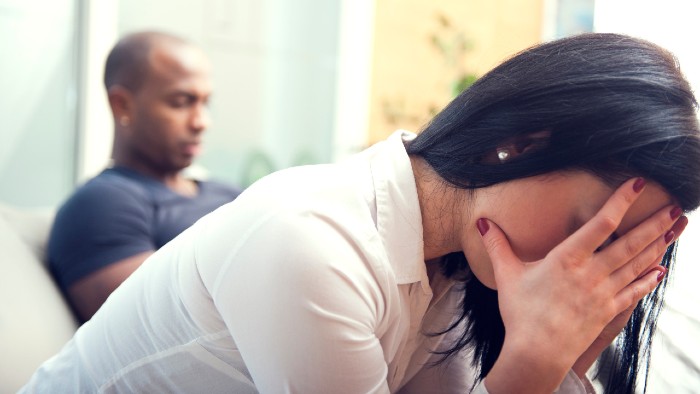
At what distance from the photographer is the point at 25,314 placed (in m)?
1.32

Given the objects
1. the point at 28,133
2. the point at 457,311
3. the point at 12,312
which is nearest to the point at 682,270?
the point at 457,311

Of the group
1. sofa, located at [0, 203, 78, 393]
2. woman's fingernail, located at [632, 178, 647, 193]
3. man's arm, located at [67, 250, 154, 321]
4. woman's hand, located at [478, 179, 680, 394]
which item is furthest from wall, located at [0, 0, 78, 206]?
woman's fingernail, located at [632, 178, 647, 193]

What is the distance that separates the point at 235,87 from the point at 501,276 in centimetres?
293

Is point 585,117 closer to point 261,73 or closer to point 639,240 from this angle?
point 639,240

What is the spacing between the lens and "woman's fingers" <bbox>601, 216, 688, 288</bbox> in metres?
1.02

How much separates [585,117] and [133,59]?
5.35 ft

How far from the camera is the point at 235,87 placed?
12.4 feet

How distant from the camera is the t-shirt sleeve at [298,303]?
0.89 m

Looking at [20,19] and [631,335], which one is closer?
[631,335]

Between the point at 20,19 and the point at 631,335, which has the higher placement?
the point at 20,19

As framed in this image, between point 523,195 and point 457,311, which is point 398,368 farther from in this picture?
point 523,195

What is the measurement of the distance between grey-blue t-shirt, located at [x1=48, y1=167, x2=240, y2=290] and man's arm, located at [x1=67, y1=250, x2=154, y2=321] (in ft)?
0.04

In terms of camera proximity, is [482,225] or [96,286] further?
[96,286]

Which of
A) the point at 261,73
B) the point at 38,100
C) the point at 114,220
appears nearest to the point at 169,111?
the point at 114,220
